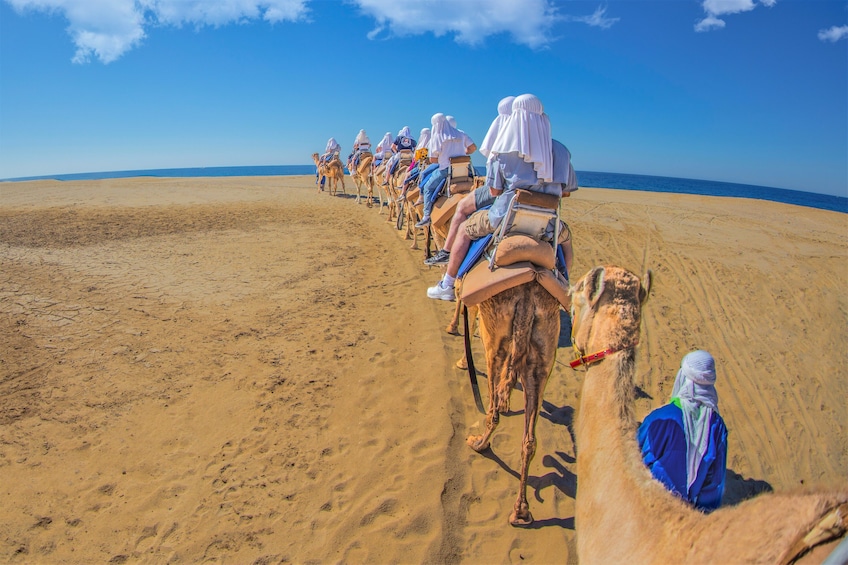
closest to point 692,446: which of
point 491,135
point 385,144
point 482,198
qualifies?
point 491,135

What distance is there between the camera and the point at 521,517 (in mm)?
3518

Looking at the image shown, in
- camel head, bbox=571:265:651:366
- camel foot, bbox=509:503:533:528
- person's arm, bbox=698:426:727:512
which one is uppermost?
camel head, bbox=571:265:651:366

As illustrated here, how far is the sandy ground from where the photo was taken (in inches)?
133

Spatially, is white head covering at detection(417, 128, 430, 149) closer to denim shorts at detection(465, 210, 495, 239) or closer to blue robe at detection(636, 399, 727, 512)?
denim shorts at detection(465, 210, 495, 239)

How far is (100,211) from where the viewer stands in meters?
17.2

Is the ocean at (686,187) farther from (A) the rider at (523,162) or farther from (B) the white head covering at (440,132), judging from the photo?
(A) the rider at (523,162)

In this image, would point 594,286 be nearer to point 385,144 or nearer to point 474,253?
point 474,253

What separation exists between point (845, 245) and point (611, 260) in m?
10.0

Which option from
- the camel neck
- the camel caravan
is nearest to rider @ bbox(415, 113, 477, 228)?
the camel caravan

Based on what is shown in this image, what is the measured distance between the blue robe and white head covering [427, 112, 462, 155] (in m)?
6.19

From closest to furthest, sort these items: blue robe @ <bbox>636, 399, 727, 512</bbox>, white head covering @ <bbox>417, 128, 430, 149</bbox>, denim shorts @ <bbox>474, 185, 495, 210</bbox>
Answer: blue robe @ <bbox>636, 399, 727, 512</bbox> → denim shorts @ <bbox>474, 185, 495, 210</bbox> → white head covering @ <bbox>417, 128, 430, 149</bbox>

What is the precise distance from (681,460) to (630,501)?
1.25m

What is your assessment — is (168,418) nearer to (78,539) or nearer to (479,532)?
(78,539)

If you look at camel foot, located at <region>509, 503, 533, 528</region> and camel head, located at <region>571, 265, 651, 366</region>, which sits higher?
camel head, located at <region>571, 265, 651, 366</region>
